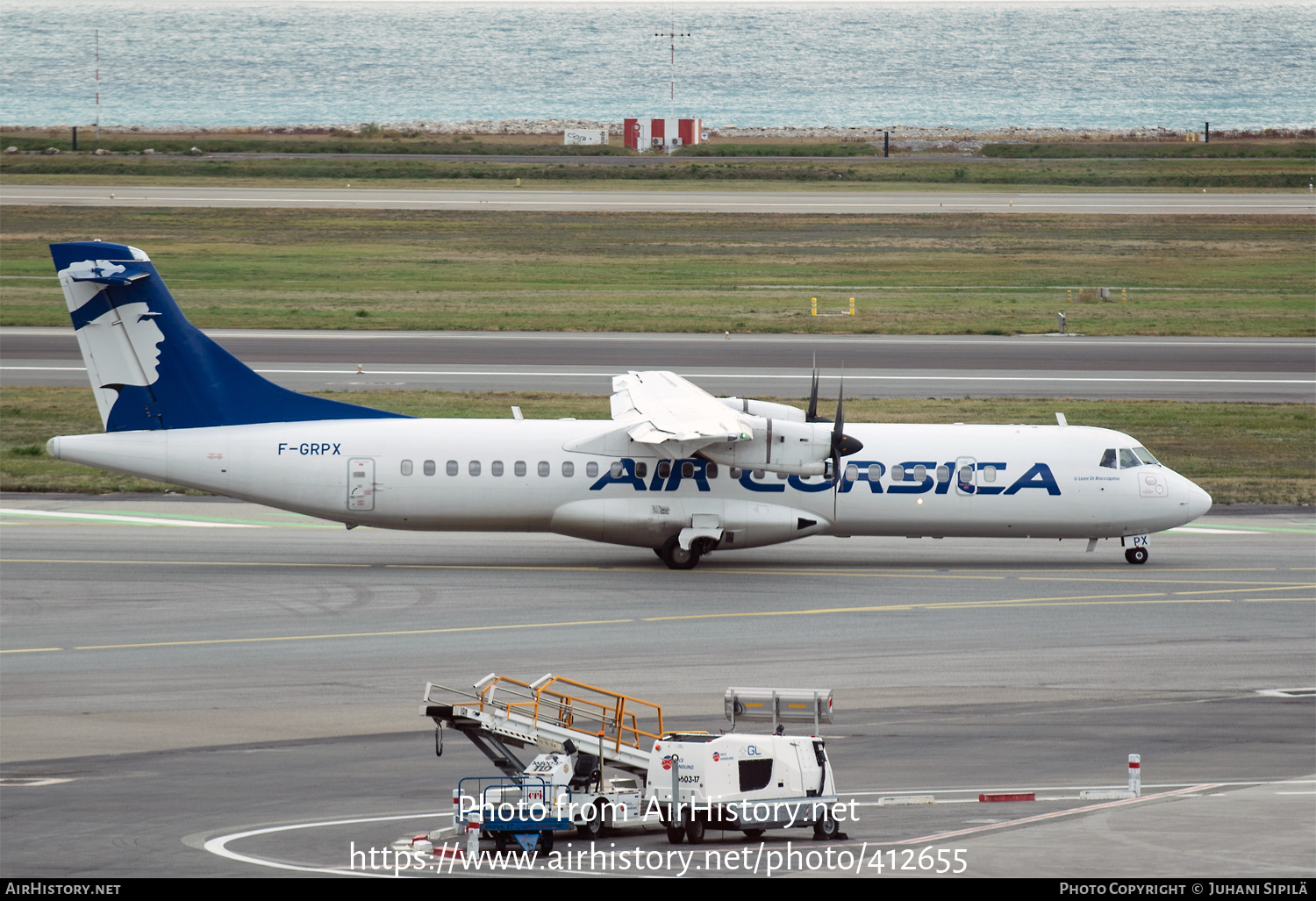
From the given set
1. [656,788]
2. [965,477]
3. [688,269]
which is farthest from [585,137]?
[656,788]

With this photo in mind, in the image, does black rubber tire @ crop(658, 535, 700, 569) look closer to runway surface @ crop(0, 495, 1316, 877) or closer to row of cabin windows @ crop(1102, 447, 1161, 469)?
runway surface @ crop(0, 495, 1316, 877)

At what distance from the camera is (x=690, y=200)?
99.3 m

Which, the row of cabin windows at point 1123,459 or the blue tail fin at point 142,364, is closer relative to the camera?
the blue tail fin at point 142,364

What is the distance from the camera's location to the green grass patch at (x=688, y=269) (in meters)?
64.2

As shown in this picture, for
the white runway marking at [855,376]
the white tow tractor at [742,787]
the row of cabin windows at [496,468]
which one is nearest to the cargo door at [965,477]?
the row of cabin windows at [496,468]

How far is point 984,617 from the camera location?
2688 cm

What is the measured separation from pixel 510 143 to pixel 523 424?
121m

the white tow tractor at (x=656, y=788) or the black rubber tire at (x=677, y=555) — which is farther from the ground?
the white tow tractor at (x=656, y=788)

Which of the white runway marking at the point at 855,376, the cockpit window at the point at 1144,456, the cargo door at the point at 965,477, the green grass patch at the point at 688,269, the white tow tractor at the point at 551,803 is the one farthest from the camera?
the green grass patch at the point at 688,269

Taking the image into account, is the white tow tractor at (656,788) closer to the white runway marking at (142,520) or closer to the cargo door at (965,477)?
the cargo door at (965,477)

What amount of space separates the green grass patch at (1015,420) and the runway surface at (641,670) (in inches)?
137

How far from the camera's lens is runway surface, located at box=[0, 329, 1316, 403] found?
50156 millimetres

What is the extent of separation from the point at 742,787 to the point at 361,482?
15987 mm

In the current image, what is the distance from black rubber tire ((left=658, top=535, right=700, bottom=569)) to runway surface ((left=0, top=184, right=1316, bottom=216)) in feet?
218
